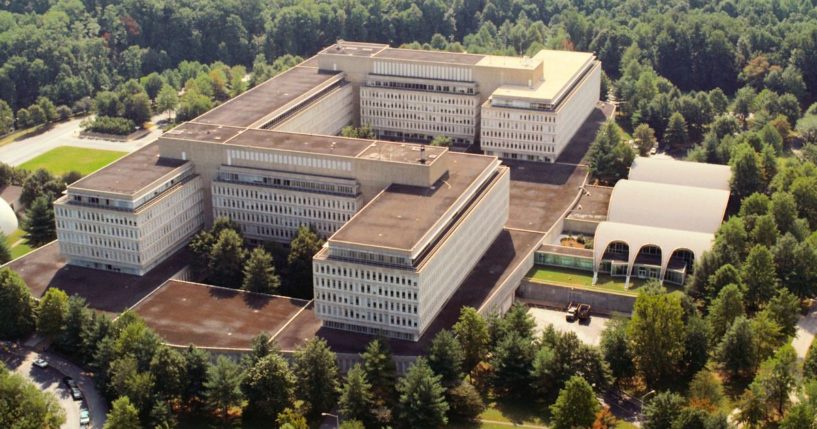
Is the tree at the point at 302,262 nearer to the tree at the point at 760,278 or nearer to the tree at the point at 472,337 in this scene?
the tree at the point at 472,337

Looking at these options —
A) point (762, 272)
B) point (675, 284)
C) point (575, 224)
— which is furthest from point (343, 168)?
point (762, 272)

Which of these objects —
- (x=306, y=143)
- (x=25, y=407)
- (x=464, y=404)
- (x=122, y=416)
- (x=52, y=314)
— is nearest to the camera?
(x=122, y=416)

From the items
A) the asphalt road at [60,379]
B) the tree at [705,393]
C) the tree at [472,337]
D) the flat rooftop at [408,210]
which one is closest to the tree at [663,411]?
the tree at [705,393]

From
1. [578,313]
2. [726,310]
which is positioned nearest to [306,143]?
[578,313]

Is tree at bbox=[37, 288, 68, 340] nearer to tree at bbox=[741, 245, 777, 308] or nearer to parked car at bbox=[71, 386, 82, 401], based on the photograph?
parked car at bbox=[71, 386, 82, 401]

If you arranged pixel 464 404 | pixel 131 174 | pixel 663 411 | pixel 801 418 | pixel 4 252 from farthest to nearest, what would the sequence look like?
pixel 4 252
pixel 131 174
pixel 464 404
pixel 663 411
pixel 801 418

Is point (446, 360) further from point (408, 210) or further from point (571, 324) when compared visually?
point (571, 324)
